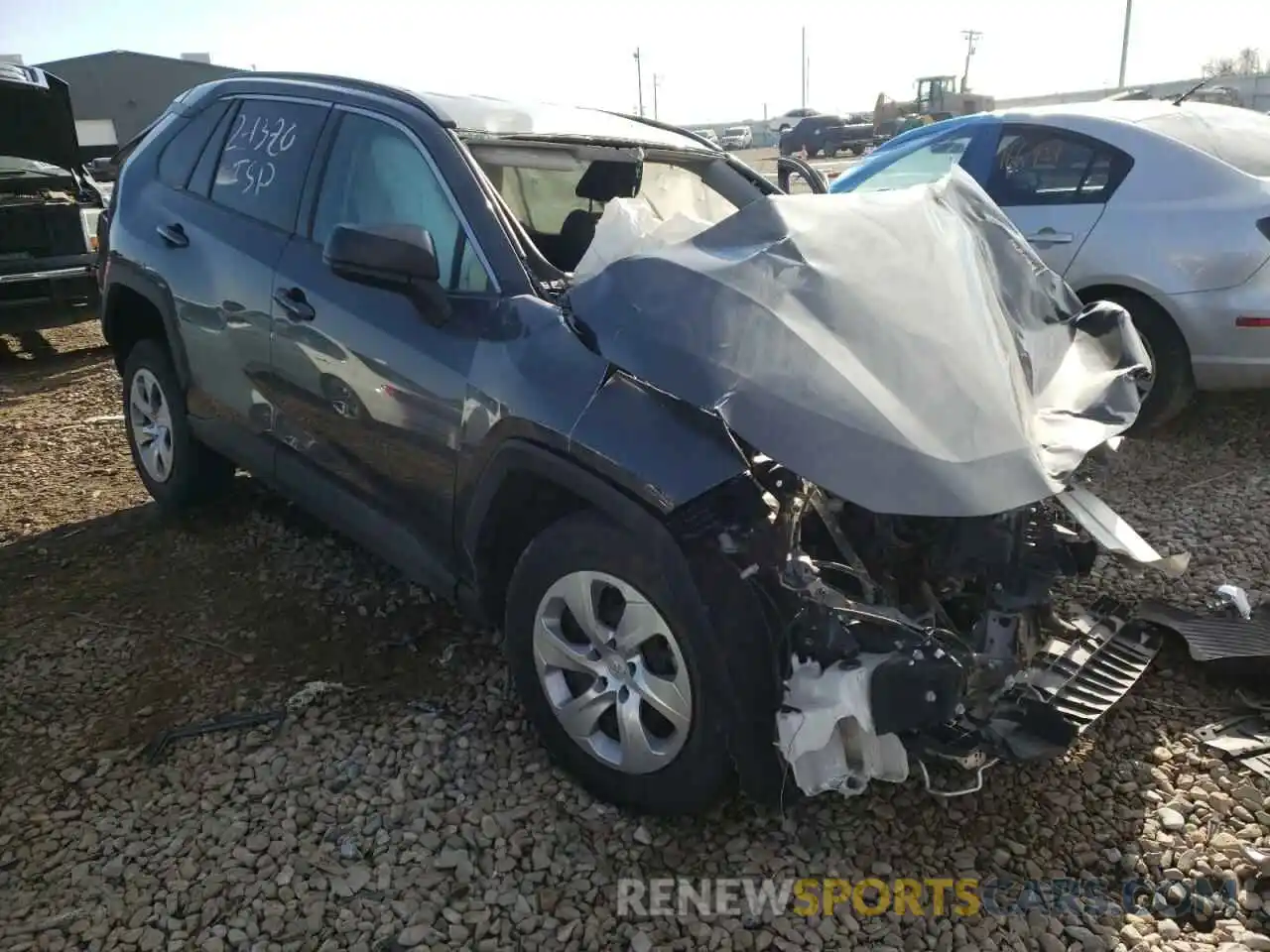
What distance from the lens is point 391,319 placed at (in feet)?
10.2

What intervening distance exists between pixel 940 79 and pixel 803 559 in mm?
38896

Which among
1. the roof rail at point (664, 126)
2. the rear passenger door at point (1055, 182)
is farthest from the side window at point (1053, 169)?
the roof rail at point (664, 126)

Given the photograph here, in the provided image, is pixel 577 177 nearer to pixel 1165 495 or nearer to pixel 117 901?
pixel 117 901

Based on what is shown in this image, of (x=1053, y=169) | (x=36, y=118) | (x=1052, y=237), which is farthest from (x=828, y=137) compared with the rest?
(x=1052, y=237)

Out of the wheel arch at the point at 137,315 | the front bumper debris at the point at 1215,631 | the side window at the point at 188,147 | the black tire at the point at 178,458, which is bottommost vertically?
the front bumper debris at the point at 1215,631

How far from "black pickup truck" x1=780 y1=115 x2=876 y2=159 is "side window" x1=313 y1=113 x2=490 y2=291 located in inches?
1476

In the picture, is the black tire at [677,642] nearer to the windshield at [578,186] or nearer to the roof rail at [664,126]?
the windshield at [578,186]

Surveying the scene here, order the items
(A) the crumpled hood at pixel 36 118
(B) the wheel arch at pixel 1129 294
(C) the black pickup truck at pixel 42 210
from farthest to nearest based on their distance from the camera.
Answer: (A) the crumpled hood at pixel 36 118, (C) the black pickup truck at pixel 42 210, (B) the wheel arch at pixel 1129 294

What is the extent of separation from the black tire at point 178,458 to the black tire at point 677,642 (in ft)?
7.53

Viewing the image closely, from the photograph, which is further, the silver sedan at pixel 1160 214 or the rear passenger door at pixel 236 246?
the silver sedan at pixel 1160 214

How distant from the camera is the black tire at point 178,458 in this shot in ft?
14.6

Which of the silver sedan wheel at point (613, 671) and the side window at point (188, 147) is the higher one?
the side window at point (188, 147)

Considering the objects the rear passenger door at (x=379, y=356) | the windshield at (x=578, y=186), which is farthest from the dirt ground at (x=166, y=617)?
the windshield at (x=578, y=186)

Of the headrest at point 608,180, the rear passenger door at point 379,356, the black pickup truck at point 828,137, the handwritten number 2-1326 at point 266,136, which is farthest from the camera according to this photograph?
the black pickup truck at point 828,137
